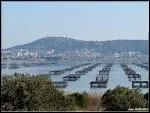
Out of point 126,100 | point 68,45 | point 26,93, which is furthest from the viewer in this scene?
point 68,45

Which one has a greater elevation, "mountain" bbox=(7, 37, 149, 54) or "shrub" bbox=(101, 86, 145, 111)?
"mountain" bbox=(7, 37, 149, 54)

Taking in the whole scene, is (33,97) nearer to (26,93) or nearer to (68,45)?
(26,93)

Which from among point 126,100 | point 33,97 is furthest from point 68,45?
point 33,97

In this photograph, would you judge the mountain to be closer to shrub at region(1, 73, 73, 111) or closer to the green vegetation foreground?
the green vegetation foreground

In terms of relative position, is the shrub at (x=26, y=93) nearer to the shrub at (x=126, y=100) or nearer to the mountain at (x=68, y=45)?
the shrub at (x=126, y=100)

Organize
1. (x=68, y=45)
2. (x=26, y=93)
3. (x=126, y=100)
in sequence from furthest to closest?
1. (x=68, y=45)
2. (x=126, y=100)
3. (x=26, y=93)

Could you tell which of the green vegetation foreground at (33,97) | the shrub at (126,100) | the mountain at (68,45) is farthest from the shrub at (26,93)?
the mountain at (68,45)

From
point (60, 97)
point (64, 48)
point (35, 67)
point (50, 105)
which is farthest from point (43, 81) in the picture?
point (35, 67)

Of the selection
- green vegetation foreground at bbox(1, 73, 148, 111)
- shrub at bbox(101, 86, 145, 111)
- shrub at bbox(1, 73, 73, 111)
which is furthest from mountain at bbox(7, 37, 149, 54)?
A: shrub at bbox(1, 73, 73, 111)

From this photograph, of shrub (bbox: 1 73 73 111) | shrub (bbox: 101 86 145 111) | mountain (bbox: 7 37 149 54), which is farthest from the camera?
mountain (bbox: 7 37 149 54)
